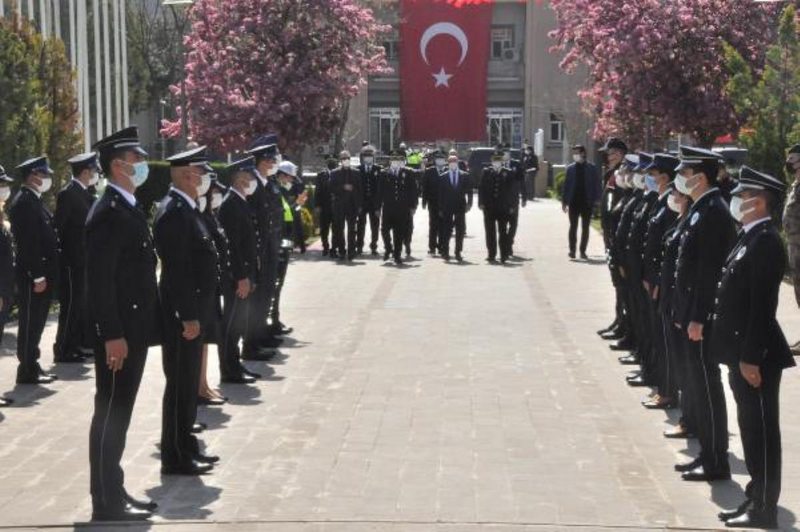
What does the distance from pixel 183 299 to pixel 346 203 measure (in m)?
15.7

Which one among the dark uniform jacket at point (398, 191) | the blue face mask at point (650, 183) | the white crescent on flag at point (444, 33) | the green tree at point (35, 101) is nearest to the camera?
the blue face mask at point (650, 183)

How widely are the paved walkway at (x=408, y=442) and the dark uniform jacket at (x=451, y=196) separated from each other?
8357 millimetres

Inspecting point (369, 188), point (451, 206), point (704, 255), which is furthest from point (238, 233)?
point (369, 188)

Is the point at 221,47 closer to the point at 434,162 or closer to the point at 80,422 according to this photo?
the point at 434,162

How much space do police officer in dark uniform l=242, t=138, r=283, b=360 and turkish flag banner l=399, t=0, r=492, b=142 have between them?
47133 mm

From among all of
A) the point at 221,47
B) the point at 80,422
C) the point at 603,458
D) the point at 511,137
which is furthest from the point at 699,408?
the point at 511,137

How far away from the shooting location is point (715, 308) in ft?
24.3

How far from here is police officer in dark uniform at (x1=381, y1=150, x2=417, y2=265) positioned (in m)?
23.3

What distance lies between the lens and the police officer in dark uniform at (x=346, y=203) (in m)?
23.7

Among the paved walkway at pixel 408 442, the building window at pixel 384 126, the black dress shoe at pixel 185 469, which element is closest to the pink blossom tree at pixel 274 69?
the paved walkway at pixel 408 442

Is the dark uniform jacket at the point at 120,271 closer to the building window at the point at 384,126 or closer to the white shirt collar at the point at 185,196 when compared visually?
the white shirt collar at the point at 185,196

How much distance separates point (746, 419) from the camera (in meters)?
7.02

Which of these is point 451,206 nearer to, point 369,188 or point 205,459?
point 369,188

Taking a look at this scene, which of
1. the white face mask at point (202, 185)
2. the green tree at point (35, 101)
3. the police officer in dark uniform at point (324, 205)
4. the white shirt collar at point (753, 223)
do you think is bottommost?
the police officer in dark uniform at point (324, 205)
